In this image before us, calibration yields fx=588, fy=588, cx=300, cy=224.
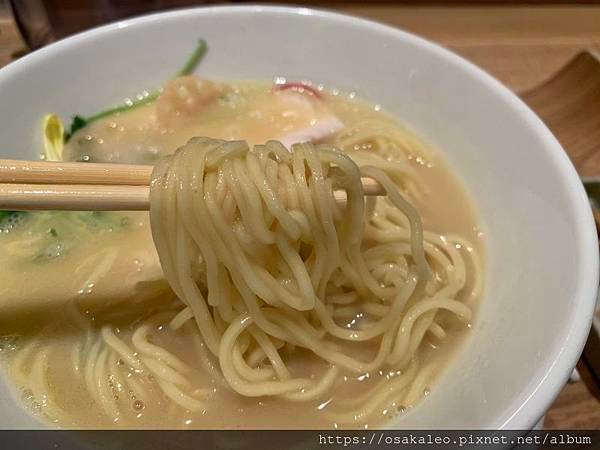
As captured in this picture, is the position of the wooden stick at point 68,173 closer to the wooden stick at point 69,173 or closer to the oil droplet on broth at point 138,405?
the wooden stick at point 69,173

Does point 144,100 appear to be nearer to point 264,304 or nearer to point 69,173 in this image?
point 69,173

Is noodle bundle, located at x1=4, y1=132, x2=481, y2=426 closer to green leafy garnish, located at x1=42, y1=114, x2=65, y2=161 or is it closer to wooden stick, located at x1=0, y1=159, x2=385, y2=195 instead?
wooden stick, located at x1=0, y1=159, x2=385, y2=195

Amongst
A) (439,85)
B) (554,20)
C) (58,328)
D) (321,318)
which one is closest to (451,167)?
(439,85)

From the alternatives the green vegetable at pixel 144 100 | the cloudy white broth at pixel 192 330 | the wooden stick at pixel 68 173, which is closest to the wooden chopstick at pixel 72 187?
the wooden stick at pixel 68 173

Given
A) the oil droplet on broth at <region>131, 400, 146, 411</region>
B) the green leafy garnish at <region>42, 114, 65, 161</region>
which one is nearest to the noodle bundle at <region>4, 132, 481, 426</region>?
the oil droplet on broth at <region>131, 400, 146, 411</region>

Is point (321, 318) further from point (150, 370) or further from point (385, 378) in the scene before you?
point (150, 370)

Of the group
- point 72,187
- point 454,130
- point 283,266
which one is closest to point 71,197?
point 72,187

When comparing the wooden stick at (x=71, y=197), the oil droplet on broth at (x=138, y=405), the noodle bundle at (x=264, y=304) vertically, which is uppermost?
the wooden stick at (x=71, y=197)
